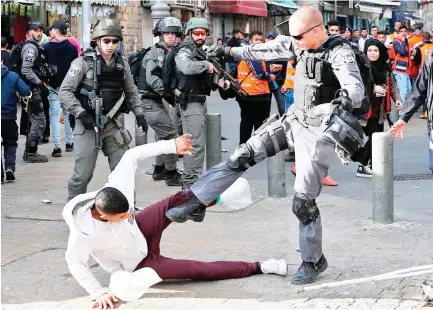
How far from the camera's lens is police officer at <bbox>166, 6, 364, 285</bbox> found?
564 cm

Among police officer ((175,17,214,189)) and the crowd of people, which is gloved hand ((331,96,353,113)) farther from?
police officer ((175,17,214,189))

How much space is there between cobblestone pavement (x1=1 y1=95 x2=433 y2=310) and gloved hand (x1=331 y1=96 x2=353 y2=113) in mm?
1151

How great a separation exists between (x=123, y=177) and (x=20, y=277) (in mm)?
1036

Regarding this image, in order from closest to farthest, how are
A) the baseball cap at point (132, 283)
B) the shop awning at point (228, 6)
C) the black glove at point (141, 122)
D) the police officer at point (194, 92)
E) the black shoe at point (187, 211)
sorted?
the baseball cap at point (132, 283), the black shoe at point (187, 211), the black glove at point (141, 122), the police officer at point (194, 92), the shop awning at point (228, 6)

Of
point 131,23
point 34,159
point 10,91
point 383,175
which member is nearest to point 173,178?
point 10,91

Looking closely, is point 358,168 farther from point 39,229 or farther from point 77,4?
point 77,4

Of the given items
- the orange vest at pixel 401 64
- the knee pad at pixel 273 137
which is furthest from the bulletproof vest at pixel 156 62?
the orange vest at pixel 401 64

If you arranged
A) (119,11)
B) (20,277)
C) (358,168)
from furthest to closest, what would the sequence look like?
(119,11), (358,168), (20,277)

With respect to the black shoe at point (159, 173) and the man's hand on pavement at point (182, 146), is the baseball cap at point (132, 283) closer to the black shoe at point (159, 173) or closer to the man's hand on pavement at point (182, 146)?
the man's hand on pavement at point (182, 146)

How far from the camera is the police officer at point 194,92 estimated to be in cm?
902

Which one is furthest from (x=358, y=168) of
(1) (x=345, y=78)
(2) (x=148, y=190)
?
(1) (x=345, y=78)

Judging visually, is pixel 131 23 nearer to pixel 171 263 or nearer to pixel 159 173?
pixel 159 173

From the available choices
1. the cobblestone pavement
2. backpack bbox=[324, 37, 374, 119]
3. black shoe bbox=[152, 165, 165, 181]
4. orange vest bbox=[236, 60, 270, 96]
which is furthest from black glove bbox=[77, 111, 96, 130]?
orange vest bbox=[236, 60, 270, 96]

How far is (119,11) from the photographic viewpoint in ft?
85.3
